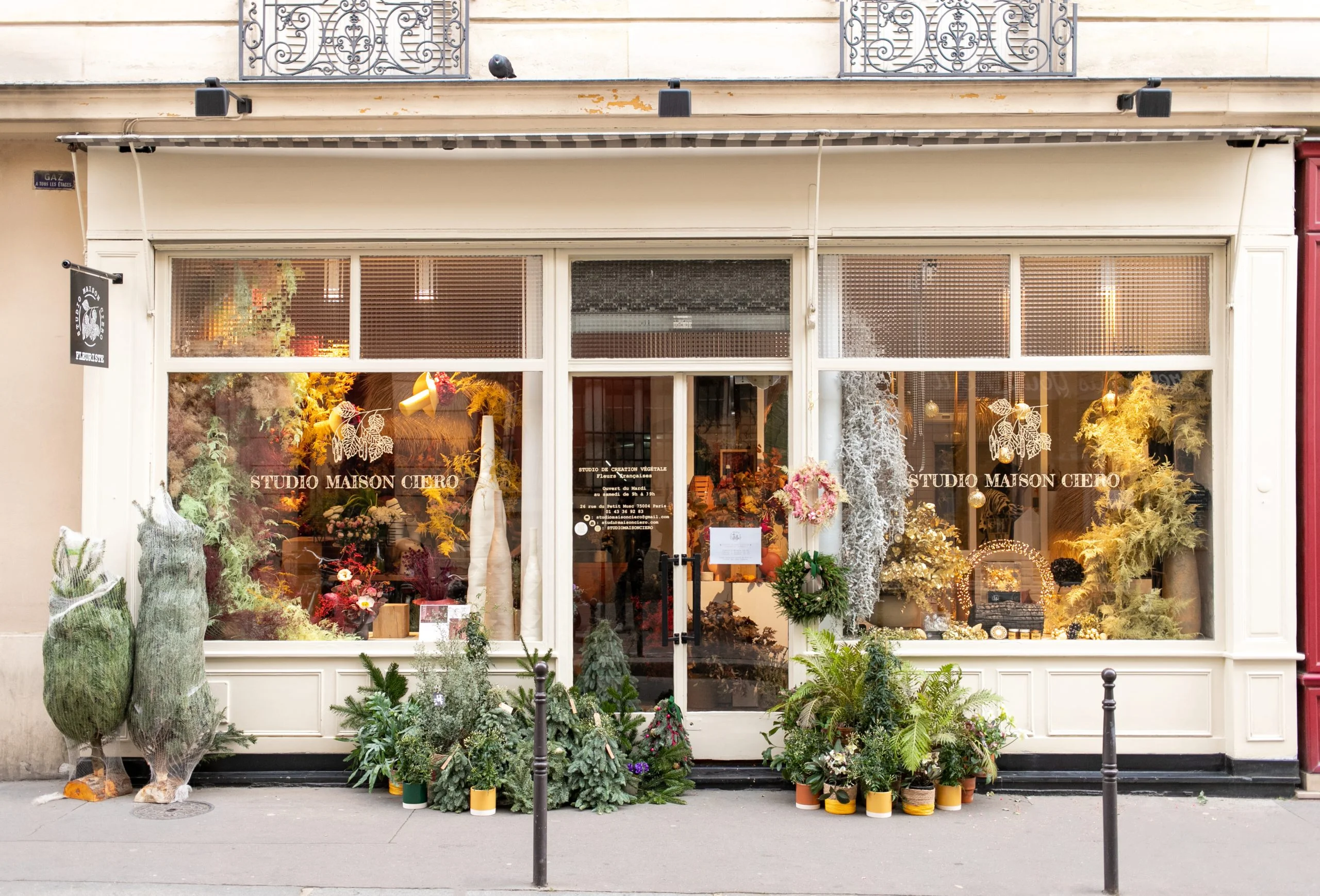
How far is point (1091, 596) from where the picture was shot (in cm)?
813

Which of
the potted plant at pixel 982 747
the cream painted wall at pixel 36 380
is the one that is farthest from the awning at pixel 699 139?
the potted plant at pixel 982 747

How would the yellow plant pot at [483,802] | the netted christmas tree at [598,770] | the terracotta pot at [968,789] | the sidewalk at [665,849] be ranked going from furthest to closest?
the terracotta pot at [968,789], the netted christmas tree at [598,770], the yellow plant pot at [483,802], the sidewalk at [665,849]

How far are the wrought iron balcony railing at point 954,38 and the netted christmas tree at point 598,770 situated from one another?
4.85m

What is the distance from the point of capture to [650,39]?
25.7 ft

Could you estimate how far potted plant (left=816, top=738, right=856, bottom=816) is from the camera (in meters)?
7.03

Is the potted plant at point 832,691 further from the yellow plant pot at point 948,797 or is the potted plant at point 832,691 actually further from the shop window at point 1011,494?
the shop window at point 1011,494

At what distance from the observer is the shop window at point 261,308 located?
8.16 metres

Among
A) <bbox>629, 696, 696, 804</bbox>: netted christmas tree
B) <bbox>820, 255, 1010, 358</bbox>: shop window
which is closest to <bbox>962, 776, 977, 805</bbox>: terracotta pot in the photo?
<bbox>629, 696, 696, 804</bbox>: netted christmas tree

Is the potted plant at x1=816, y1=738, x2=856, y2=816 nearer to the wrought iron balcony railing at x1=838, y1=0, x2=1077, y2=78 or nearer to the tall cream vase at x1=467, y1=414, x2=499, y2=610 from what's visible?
the tall cream vase at x1=467, y1=414, x2=499, y2=610

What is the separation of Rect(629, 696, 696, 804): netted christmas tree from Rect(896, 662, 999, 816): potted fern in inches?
59.4

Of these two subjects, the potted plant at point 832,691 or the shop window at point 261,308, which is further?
the shop window at point 261,308

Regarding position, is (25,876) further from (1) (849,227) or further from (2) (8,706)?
(1) (849,227)

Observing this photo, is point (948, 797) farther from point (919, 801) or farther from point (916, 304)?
point (916, 304)

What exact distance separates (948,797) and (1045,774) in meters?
1.01
